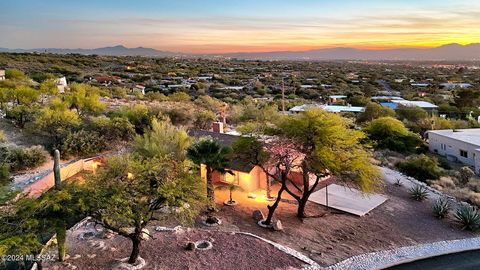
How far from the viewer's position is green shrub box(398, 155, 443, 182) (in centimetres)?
2409

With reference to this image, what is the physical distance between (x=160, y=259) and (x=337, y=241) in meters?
6.51

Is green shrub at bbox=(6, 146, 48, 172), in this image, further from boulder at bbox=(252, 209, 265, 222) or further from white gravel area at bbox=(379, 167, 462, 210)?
white gravel area at bbox=(379, 167, 462, 210)

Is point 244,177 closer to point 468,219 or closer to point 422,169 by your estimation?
point 468,219

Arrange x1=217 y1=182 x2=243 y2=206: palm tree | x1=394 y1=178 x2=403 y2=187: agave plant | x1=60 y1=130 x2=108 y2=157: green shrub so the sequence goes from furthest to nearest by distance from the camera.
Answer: x1=60 y1=130 x2=108 y2=157: green shrub < x1=394 y1=178 x2=403 y2=187: agave plant < x1=217 y1=182 x2=243 y2=206: palm tree

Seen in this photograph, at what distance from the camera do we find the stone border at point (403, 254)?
1341cm

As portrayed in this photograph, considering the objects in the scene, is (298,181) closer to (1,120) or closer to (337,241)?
(337,241)

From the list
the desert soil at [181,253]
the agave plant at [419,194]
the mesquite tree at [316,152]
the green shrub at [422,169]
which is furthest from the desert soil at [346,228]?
the green shrub at [422,169]

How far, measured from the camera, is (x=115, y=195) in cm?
1162

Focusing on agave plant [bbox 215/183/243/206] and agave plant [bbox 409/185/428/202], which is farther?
agave plant [bbox 409/185/428/202]

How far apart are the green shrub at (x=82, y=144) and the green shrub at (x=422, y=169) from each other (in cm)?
2027

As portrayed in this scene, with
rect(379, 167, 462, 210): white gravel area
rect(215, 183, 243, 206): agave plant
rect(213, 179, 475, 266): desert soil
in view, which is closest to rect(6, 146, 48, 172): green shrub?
rect(215, 183, 243, 206): agave plant

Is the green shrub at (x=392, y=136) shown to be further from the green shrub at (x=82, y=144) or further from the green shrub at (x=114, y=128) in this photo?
the green shrub at (x=82, y=144)

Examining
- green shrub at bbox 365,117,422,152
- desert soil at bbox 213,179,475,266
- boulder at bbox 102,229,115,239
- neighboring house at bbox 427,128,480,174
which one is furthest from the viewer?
green shrub at bbox 365,117,422,152

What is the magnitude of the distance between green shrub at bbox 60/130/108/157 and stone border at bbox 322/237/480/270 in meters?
20.1
